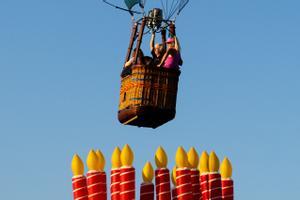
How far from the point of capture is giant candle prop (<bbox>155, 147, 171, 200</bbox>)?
49.9 m

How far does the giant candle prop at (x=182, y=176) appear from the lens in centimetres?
4991

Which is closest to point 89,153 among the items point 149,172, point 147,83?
point 149,172

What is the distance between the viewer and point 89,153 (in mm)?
48844

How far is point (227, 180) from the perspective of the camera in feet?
172

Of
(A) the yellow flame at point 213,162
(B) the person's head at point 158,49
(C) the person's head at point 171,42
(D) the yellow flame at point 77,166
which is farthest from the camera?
(A) the yellow flame at point 213,162

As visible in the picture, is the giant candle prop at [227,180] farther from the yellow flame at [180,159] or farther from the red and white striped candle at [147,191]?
the red and white striped candle at [147,191]

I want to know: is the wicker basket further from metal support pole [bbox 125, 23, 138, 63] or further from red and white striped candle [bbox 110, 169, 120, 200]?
red and white striped candle [bbox 110, 169, 120, 200]

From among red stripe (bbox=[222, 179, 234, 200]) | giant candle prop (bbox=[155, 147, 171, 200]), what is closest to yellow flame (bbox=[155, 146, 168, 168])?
giant candle prop (bbox=[155, 147, 171, 200])

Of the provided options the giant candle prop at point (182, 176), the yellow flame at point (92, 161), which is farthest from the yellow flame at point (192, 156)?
the yellow flame at point (92, 161)

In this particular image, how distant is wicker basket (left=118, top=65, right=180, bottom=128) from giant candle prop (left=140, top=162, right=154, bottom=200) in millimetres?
7164

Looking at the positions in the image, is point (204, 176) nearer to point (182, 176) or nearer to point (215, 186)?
point (215, 186)

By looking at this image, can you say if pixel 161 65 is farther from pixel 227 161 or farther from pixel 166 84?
pixel 227 161

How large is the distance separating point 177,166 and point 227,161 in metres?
3.46

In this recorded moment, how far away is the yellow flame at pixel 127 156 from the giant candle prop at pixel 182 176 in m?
2.48
